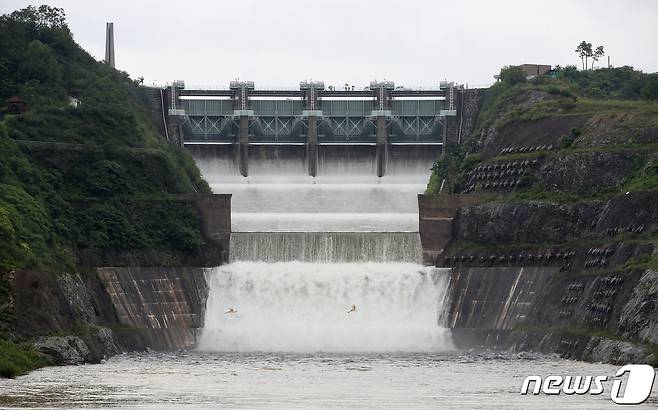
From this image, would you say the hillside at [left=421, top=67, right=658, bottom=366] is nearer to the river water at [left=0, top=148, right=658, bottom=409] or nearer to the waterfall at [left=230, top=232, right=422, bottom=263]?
the waterfall at [left=230, top=232, right=422, bottom=263]

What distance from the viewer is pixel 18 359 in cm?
13125

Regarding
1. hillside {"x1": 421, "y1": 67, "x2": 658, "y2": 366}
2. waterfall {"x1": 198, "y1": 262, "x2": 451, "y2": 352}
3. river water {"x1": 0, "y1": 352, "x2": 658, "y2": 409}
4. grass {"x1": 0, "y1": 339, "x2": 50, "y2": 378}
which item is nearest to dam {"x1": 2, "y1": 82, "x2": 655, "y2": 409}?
waterfall {"x1": 198, "y1": 262, "x2": 451, "y2": 352}

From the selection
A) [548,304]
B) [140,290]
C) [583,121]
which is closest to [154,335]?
[140,290]

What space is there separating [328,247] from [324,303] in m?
6.21

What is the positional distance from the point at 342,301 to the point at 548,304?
25135mm

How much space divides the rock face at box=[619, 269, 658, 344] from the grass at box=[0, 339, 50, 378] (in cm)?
4408

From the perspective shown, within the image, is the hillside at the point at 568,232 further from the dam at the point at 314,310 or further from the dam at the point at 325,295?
the dam at the point at 325,295

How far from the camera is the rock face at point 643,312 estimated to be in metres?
138

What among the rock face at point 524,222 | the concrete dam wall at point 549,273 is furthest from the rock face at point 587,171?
the concrete dam wall at point 549,273

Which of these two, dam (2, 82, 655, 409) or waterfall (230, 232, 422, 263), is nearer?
dam (2, 82, 655, 409)

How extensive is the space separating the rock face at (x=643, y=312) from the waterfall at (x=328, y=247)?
4450 centimetres

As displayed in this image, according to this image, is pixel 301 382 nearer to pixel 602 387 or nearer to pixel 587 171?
pixel 602 387

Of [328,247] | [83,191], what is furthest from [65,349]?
[328,247]

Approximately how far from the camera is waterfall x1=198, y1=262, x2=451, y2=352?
177375mm
